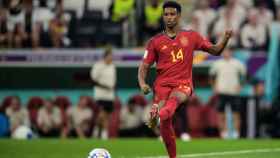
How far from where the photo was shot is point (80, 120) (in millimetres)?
22922

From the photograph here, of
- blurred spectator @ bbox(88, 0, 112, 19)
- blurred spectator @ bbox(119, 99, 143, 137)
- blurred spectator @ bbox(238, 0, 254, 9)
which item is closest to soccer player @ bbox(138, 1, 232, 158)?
blurred spectator @ bbox(119, 99, 143, 137)

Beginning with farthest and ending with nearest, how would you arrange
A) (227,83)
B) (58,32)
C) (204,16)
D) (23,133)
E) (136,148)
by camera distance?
(58,32), (204,16), (227,83), (23,133), (136,148)

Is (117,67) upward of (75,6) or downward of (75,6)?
downward

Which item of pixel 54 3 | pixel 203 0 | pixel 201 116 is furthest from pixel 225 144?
pixel 54 3

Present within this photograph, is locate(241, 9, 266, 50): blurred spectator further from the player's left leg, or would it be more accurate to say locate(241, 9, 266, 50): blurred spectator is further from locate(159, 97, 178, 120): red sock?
locate(159, 97, 178, 120): red sock

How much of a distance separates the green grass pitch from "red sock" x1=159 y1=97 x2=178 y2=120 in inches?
121

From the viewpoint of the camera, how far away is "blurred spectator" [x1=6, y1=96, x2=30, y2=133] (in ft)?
74.8

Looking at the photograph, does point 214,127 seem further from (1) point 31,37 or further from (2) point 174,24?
(2) point 174,24

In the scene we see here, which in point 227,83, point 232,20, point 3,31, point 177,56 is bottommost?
point 227,83

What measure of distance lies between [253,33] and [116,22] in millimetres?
3345

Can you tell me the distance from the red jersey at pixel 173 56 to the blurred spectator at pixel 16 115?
1079 centimetres

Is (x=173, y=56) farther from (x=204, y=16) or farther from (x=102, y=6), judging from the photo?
(x=102, y=6)

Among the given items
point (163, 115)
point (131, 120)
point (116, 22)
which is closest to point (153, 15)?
point (116, 22)

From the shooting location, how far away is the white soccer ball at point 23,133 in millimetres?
21703
